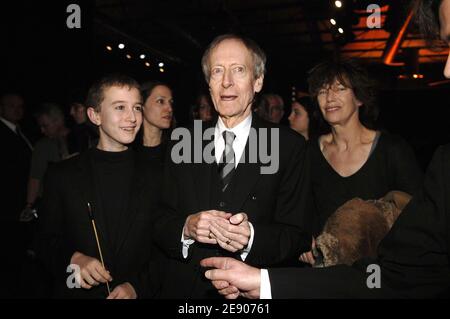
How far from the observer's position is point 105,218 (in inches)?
86.0

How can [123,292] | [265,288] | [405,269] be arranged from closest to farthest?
[405,269], [265,288], [123,292]

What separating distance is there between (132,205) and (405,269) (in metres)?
1.45

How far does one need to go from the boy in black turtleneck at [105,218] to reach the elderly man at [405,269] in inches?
34.2

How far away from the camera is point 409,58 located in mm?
14156

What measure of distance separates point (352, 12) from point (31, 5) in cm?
458

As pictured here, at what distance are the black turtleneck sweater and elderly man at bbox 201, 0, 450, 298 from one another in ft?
3.14

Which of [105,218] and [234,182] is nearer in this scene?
[234,182]

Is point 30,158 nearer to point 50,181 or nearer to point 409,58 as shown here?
point 50,181

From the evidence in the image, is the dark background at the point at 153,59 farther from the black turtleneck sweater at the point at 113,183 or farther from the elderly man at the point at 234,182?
the black turtleneck sweater at the point at 113,183

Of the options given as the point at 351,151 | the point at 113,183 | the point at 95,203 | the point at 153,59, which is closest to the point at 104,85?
the point at 113,183

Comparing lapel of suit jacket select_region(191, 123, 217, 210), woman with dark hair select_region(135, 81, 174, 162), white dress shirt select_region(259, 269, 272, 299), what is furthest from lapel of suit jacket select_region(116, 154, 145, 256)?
woman with dark hair select_region(135, 81, 174, 162)

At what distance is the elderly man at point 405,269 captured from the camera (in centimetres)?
122

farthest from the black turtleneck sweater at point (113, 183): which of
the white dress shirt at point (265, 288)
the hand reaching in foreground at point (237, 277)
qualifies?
the white dress shirt at point (265, 288)

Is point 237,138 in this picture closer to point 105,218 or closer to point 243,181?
point 243,181
